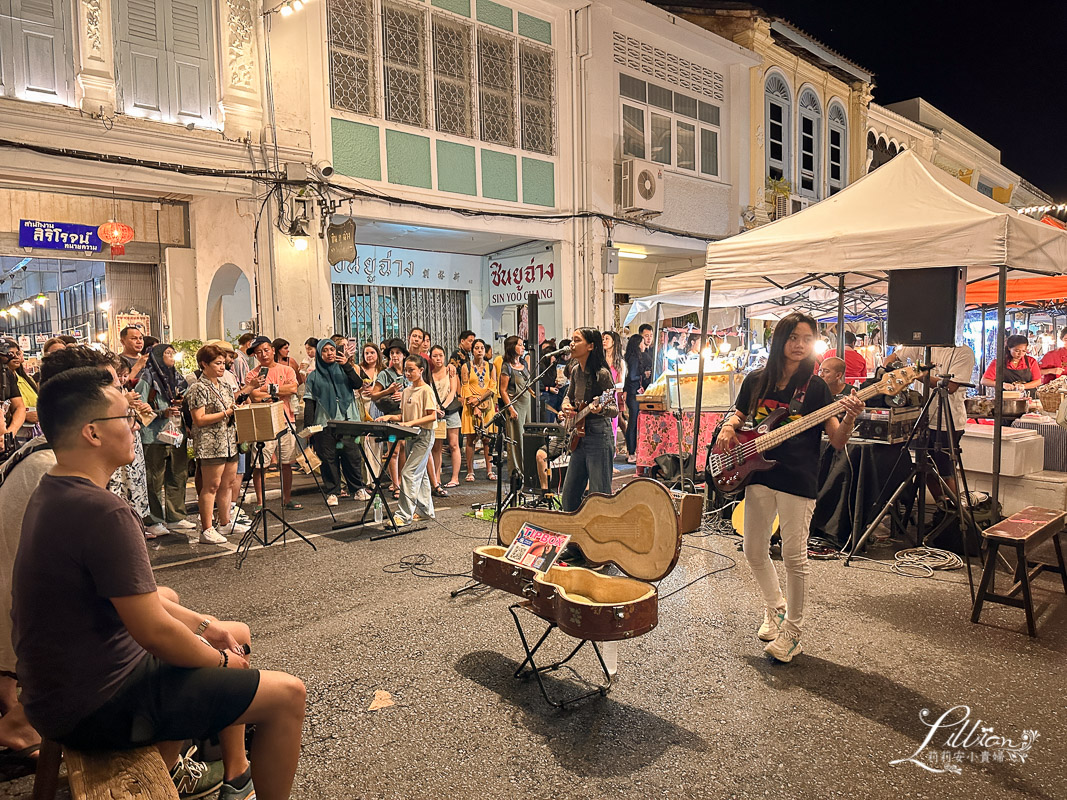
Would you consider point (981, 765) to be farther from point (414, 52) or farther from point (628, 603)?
point (414, 52)

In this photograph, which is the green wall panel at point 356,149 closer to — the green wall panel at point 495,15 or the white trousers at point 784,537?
the green wall panel at point 495,15

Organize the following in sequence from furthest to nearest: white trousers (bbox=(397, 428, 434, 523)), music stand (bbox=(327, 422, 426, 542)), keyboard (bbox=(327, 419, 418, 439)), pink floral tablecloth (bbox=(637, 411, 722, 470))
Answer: pink floral tablecloth (bbox=(637, 411, 722, 470)), white trousers (bbox=(397, 428, 434, 523)), music stand (bbox=(327, 422, 426, 542)), keyboard (bbox=(327, 419, 418, 439))

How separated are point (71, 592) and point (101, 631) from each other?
159mm

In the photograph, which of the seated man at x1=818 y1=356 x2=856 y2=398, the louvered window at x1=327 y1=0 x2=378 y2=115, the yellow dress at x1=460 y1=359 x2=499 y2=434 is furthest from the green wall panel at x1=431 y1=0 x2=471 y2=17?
the seated man at x1=818 y1=356 x2=856 y2=398

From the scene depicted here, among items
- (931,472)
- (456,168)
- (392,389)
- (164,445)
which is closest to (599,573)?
(931,472)

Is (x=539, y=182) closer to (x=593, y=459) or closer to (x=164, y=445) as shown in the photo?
(x=164, y=445)

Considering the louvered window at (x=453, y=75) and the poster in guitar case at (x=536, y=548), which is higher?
the louvered window at (x=453, y=75)

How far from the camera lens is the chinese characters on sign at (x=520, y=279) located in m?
15.0

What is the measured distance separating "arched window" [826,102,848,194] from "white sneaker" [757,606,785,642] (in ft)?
62.7

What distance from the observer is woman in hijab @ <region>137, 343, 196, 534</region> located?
7.20m

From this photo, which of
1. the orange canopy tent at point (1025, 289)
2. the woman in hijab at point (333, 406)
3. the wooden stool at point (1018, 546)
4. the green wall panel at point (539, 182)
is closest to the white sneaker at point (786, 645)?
the wooden stool at point (1018, 546)

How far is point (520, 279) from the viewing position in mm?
15664

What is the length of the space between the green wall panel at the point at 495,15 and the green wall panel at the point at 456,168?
2.43 metres

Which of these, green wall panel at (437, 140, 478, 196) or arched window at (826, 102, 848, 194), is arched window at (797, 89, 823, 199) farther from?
green wall panel at (437, 140, 478, 196)
